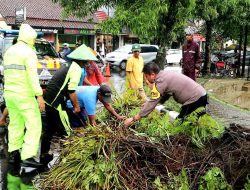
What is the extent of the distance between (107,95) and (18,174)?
5.12 ft

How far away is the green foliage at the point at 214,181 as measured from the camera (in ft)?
13.9

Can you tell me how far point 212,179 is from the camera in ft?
13.9

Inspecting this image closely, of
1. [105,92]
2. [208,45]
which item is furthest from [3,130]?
[208,45]

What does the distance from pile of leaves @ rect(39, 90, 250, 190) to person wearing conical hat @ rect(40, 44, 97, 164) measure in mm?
1116

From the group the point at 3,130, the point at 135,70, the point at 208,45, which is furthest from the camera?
the point at 208,45

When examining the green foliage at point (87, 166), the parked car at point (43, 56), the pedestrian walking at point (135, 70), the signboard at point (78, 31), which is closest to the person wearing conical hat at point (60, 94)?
the green foliage at point (87, 166)

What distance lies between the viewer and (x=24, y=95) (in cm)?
585

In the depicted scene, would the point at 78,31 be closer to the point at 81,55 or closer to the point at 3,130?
the point at 3,130

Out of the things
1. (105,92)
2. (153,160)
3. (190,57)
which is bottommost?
(153,160)

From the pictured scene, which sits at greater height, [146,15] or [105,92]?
→ [146,15]

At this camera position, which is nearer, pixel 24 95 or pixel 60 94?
pixel 24 95

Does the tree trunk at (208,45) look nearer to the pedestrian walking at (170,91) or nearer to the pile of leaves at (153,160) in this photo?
the pedestrian walking at (170,91)

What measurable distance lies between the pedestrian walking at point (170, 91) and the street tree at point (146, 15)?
5.03m

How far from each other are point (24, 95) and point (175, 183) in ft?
8.28
